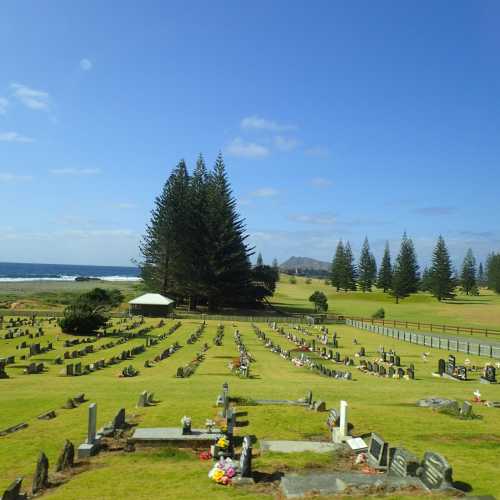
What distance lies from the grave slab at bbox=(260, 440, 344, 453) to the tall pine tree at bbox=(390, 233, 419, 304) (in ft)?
363

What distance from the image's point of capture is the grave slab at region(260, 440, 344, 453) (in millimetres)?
12992

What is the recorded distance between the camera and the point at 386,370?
101 feet

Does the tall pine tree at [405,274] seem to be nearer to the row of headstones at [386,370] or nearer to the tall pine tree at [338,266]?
the tall pine tree at [338,266]

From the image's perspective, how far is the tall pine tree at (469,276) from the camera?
512ft

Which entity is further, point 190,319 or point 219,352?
point 190,319

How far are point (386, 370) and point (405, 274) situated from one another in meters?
95.9

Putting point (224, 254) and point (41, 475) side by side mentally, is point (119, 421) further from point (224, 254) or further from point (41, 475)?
point (224, 254)

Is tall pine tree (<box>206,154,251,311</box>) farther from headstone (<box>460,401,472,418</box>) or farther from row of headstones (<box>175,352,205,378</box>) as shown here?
headstone (<box>460,401,472,418</box>)

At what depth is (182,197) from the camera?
83.8m

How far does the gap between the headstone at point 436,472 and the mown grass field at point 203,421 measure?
3.26ft

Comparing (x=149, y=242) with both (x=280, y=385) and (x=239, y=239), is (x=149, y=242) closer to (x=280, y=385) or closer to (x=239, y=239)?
(x=239, y=239)

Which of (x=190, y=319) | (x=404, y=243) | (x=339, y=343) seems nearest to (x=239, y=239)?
(x=190, y=319)

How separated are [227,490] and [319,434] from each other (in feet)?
16.3

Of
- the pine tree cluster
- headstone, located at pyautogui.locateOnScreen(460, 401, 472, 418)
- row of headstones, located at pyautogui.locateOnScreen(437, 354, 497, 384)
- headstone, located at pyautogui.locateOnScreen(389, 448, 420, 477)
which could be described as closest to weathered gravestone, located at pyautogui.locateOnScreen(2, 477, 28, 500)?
headstone, located at pyautogui.locateOnScreen(389, 448, 420, 477)
